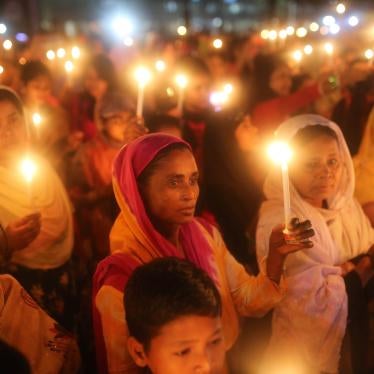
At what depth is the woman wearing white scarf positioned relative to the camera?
2662 millimetres

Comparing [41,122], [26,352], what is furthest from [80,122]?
[26,352]

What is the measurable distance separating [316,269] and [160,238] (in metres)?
0.80

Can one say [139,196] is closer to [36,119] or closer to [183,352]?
[183,352]

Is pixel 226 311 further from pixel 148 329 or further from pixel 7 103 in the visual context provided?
pixel 7 103

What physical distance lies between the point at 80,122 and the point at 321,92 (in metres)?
2.50

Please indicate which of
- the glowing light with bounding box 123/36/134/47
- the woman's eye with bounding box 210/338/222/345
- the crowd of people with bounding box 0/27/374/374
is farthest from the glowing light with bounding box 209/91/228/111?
the glowing light with bounding box 123/36/134/47

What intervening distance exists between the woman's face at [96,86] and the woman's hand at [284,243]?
443 cm

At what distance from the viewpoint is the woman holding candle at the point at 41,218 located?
292cm

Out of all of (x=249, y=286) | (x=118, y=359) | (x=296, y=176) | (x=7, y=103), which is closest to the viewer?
(x=118, y=359)

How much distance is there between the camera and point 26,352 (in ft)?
6.95

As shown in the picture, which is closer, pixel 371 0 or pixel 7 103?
pixel 7 103

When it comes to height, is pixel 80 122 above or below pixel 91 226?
above

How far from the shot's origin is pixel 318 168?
273 cm

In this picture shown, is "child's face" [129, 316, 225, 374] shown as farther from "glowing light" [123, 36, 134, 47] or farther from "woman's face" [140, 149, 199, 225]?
"glowing light" [123, 36, 134, 47]
